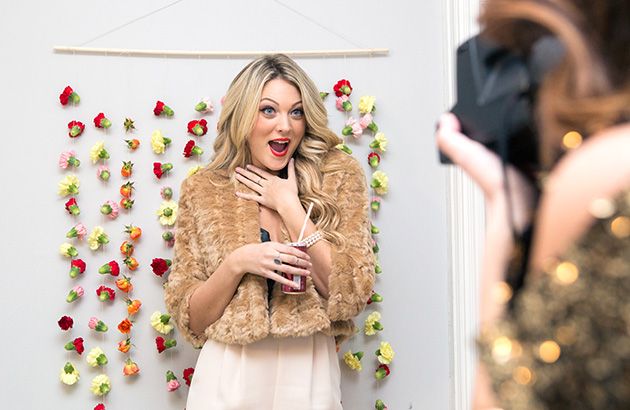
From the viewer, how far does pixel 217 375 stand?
7.44ft

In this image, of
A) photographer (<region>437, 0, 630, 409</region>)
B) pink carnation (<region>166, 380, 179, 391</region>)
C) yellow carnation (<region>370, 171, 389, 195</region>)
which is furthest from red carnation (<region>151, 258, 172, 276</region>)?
photographer (<region>437, 0, 630, 409</region>)

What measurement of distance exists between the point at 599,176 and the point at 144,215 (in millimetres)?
2118

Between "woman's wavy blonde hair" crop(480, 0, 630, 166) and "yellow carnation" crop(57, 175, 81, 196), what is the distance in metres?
2.09

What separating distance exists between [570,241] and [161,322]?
203 centimetres

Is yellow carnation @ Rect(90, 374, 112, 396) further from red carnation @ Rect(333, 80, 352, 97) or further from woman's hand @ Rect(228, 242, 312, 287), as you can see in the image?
red carnation @ Rect(333, 80, 352, 97)

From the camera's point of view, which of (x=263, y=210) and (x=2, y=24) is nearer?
(x=263, y=210)

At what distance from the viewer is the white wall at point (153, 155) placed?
107 inches

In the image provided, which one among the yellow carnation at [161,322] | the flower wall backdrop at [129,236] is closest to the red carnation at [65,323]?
the flower wall backdrop at [129,236]

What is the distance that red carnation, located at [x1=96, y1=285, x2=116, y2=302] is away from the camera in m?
2.67

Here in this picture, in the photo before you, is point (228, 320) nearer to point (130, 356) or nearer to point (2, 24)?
point (130, 356)

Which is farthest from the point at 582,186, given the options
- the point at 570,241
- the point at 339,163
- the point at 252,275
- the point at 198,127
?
the point at 198,127

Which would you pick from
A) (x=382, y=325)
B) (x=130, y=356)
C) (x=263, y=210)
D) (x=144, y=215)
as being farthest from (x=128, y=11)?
(x=382, y=325)

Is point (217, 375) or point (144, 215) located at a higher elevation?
point (144, 215)

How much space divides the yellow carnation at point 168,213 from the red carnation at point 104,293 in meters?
0.29
